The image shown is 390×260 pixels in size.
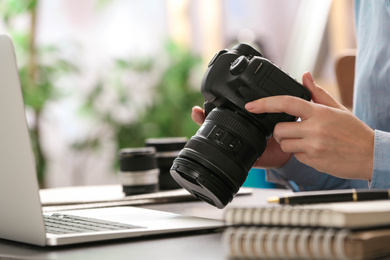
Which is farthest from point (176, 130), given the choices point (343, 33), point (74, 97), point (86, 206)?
point (86, 206)

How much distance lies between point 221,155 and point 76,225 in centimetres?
21

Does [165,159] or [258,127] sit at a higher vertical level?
[258,127]

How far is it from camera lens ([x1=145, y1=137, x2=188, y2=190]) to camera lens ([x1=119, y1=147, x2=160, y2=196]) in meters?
0.08

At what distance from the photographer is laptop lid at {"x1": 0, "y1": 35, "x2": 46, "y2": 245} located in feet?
2.28

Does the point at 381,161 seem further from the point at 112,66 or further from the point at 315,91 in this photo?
the point at 112,66

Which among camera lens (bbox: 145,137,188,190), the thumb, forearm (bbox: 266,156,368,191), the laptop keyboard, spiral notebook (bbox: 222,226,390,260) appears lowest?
camera lens (bbox: 145,137,188,190)

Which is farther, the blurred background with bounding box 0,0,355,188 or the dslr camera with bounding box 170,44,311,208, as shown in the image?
the blurred background with bounding box 0,0,355,188

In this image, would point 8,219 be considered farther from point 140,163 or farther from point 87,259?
point 140,163

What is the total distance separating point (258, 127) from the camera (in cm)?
87

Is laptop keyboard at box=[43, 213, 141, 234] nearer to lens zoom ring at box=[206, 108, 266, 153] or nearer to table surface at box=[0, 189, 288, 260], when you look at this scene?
table surface at box=[0, 189, 288, 260]

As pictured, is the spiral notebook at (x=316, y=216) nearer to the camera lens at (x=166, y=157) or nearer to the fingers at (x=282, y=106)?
the fingers at (x=282, y=106)

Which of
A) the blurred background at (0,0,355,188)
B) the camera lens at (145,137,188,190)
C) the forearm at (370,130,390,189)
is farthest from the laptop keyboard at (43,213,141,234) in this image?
the blurred background at (0,0,355,188)

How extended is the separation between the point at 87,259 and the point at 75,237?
0.25 feet

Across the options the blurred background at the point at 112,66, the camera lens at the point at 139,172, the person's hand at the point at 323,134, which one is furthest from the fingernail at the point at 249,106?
the blurred background at the point at 112,66
